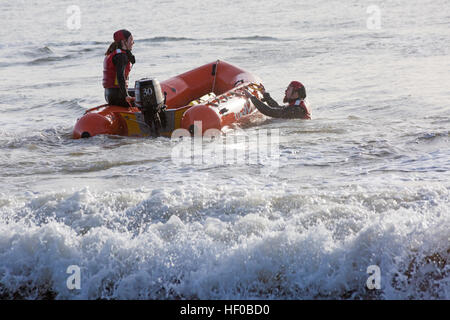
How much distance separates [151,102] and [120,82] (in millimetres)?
453

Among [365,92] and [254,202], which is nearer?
[254,202]

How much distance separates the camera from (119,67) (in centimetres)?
588

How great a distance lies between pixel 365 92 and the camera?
8.81 m

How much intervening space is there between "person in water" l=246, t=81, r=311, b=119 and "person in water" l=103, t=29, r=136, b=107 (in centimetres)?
141

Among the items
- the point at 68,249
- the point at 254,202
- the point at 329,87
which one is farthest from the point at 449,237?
the point at 329,87

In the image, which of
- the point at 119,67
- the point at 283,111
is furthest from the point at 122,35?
the point at 283,111

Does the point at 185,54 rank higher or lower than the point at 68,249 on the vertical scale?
higher

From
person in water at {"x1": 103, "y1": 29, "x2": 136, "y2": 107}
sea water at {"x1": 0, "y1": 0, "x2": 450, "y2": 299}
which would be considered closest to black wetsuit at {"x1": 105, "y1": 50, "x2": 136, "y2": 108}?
person in water at {"x1": 103, "y1": 29, "x2": 136, "y2": 107}

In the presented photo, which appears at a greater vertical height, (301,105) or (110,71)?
(110,71)

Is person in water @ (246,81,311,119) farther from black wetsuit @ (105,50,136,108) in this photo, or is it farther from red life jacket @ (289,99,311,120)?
black wetsuit @ (105,50,136,108)

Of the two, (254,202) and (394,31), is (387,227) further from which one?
(394,31)

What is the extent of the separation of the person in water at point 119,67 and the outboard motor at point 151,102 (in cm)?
27

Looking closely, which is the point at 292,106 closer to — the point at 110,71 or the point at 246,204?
the point at 110,71

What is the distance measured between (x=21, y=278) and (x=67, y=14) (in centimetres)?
2086
